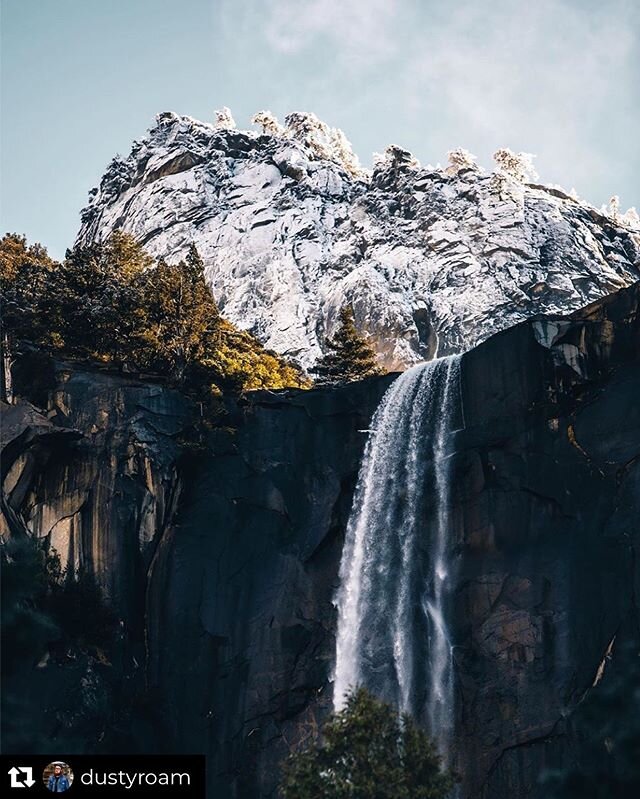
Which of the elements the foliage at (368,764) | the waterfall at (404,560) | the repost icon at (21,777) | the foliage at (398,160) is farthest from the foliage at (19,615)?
the foliage at (398,160)

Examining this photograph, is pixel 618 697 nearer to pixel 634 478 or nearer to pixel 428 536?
pixel 634 478

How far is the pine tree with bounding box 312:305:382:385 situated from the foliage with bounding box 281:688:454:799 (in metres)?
27.2

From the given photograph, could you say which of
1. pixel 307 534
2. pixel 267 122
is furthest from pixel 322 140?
pixel 307 534

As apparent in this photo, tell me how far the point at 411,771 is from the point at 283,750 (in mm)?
9728

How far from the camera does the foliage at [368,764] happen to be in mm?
27359

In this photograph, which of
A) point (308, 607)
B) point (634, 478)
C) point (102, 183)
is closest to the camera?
point (634, 478)

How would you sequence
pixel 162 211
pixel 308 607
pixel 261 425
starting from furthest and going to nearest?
pixel 162 211 < pixel 261 425 < pixel 308 607

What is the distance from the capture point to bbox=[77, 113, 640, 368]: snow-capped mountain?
209ft

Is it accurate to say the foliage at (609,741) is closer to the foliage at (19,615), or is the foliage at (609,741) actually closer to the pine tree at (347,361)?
the foliage at (19,615)

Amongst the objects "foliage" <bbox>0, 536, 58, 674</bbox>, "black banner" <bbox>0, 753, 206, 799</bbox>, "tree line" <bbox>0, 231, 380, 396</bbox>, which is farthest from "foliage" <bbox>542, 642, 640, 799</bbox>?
"tree line" <bbox>0, 231, 380, 396</bbox>

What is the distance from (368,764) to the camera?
27.9m

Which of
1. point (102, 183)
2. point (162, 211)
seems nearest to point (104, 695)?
point (162, 211)

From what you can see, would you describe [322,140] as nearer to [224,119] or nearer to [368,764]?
[224,119]

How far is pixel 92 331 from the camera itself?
4688 cm
